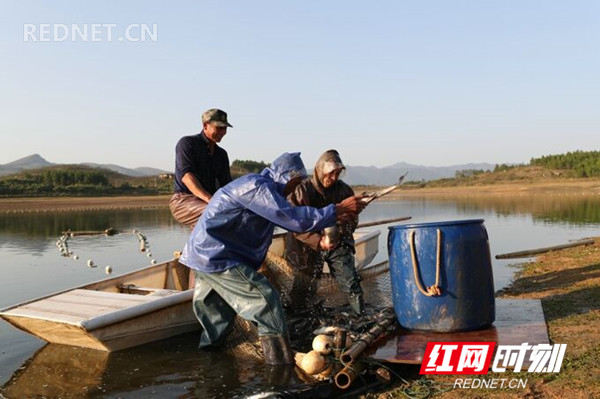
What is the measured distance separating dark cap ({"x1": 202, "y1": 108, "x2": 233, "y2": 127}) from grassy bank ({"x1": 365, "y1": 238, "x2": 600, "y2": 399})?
3558 millimetres

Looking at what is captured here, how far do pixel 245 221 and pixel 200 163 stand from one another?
2.06 meters

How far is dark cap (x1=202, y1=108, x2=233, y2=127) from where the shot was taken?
677 cm

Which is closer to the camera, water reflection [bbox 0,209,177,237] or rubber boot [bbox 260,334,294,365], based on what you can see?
rubber boot [bbox 260,334,294,365]

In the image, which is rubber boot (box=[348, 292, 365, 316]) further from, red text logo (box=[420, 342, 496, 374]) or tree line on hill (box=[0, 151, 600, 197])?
tree line on hill (box=[0, 151, 600, 197])

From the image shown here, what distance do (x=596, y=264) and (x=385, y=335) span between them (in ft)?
21.0

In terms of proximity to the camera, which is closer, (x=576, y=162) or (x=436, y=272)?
(x=436, y=272)

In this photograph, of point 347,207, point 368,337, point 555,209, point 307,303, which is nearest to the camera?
point 347,207

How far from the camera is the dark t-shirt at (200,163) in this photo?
6.88m

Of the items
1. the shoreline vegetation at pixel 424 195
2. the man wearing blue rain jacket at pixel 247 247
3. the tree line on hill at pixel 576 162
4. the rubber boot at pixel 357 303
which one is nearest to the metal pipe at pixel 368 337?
the rubber boot at pixel 357 303

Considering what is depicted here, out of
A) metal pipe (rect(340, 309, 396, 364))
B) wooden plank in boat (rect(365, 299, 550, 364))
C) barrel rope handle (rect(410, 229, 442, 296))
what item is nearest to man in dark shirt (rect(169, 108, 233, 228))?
metal pipe (rect(340, 309, 396, 364))

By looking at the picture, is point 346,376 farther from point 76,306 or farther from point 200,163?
point 200,163

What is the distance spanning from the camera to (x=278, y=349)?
523 centimetres

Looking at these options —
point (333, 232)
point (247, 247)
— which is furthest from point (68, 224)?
point (247, 247)

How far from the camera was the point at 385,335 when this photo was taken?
541cm
